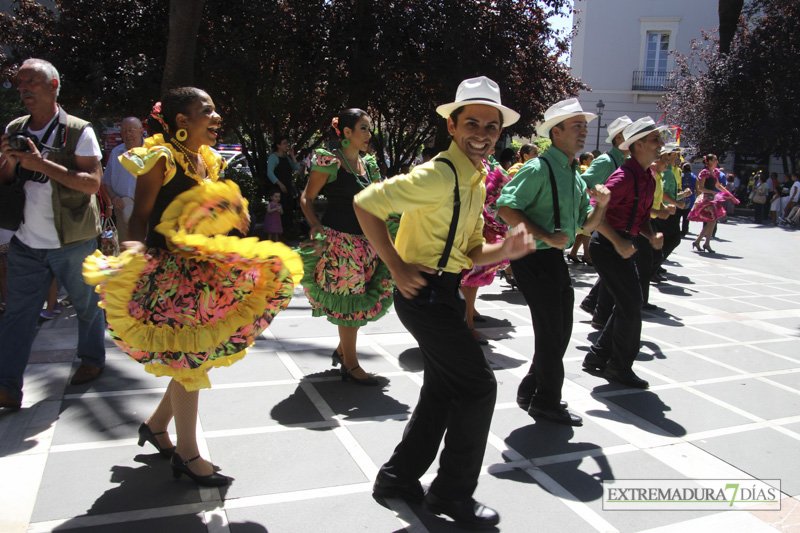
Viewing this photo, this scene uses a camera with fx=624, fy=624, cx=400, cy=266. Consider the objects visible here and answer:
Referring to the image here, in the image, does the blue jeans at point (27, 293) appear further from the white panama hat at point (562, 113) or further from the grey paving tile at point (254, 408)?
the white panama hat at point (562, 113)

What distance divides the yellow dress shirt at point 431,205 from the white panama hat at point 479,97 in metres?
0.22

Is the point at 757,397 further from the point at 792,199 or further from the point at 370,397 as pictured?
the point at 792,199

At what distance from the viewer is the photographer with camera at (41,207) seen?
394 centimetres

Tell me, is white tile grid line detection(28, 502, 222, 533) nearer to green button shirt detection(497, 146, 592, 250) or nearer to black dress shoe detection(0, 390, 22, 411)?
black dress shoe detection(0, 390, 22, 411)

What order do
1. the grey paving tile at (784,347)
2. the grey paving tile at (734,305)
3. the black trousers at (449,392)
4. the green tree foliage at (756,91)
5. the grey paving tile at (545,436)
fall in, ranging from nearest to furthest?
the black trousers at (449,392)
the grey paving tile at (545,436)
the grey paving tile at (784,347)
the grey paving tile at (734,305)
the green tree foliage at (756,91)

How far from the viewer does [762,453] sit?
3.93m

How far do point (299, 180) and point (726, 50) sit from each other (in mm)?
20037

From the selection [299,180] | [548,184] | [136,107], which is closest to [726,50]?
[299,180]

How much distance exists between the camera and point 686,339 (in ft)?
21.7

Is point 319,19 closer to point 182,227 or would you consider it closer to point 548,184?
point 548,184

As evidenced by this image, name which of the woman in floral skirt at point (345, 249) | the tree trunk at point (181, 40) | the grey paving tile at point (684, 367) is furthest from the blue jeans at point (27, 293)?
the tree trunk at point (181, 40)

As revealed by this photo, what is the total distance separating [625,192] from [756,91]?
957 inches

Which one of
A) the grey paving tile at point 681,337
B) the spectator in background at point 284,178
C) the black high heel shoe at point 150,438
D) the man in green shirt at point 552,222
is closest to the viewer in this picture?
the black high heel shoe at point 150,438

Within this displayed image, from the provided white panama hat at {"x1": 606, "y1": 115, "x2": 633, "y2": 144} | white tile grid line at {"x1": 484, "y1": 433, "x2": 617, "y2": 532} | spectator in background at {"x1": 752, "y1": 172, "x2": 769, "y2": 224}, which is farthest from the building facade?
white tile grid line at {"x1": 484, "y1": 433, "x2": 617, "y2": 532}
